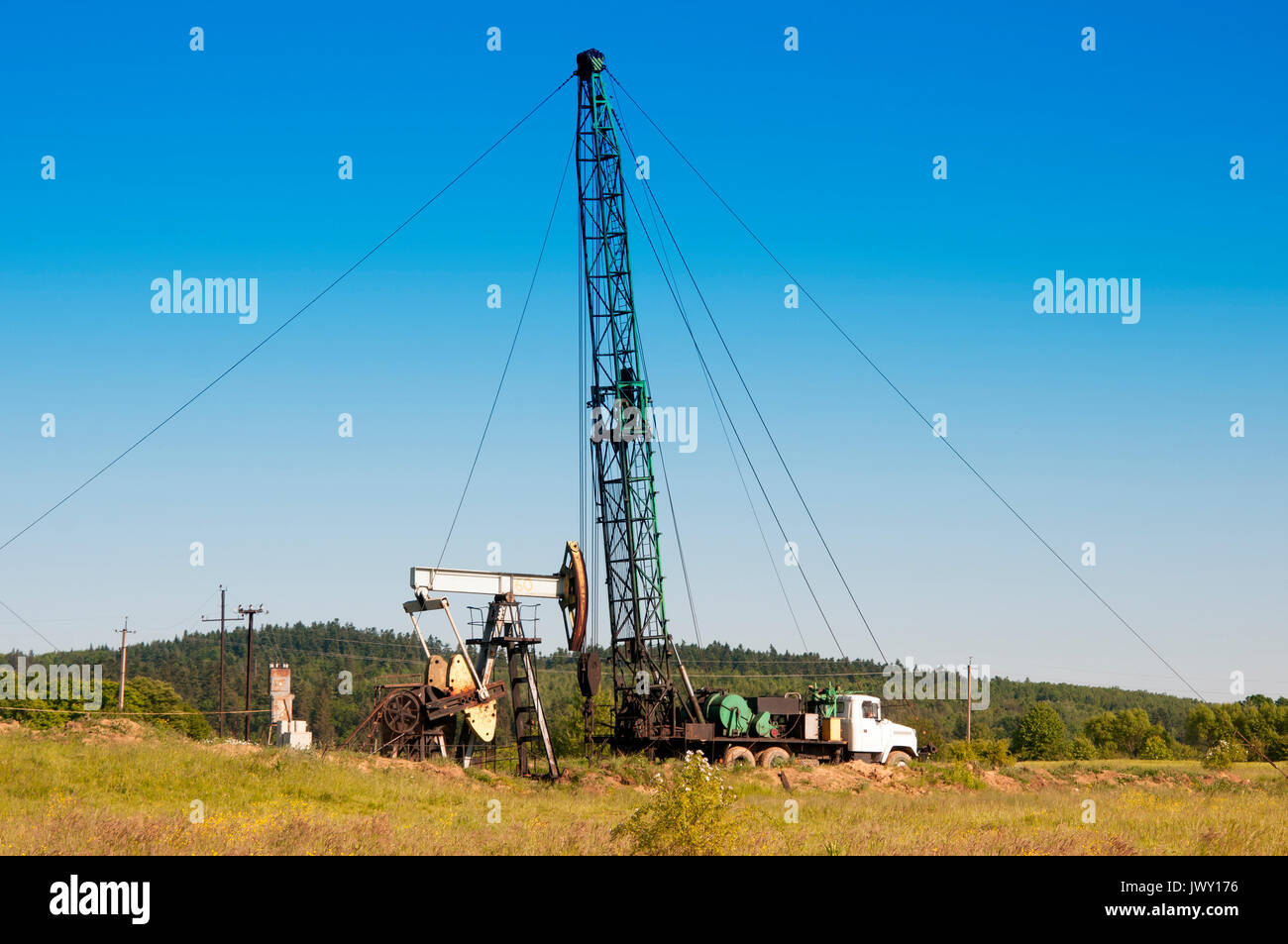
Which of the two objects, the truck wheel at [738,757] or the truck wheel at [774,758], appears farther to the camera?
the truck wheel at [738,757]

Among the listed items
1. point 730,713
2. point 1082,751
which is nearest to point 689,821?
point 730,713

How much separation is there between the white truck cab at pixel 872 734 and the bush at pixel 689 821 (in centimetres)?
2426

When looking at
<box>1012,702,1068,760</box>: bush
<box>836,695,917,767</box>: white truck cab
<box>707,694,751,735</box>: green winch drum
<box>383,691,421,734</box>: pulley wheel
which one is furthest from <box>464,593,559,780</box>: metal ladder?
<box>1012,702,1068,760</box>: bush

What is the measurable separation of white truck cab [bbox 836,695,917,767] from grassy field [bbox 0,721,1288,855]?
410 centimetres

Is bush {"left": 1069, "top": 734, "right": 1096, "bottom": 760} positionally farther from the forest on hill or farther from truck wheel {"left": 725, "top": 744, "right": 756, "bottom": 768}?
truck wheel {"left": 725, "top": 744, "right": 756, "bottom": 768}

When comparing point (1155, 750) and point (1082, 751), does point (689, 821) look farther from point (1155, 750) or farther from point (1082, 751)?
point (1082, 751)

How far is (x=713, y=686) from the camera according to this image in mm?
73125

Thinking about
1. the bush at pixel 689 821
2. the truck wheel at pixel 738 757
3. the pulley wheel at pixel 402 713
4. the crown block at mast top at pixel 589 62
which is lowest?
the truck wheel at pixel 738 757

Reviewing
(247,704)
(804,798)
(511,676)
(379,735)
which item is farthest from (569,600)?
(247,704)

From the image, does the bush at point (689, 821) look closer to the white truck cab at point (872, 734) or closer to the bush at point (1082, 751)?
the white truck cab at point (872, 734)

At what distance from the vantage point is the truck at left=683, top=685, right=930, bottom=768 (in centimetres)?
3984

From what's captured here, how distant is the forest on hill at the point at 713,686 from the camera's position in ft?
281

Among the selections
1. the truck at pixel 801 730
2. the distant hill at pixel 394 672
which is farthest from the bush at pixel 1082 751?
the truck at pixel 801 730
